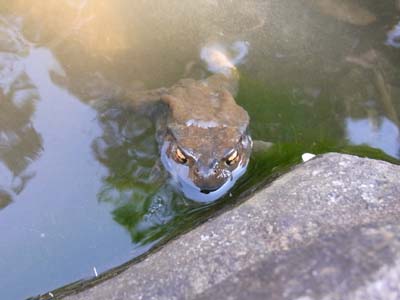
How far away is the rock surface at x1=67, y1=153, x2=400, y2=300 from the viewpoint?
2309 millimetres

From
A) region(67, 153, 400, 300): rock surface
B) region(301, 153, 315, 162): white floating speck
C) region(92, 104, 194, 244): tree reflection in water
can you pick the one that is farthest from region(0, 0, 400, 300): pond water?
region(67, 153, 400, 300): rock surface

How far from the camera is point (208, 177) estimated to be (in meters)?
3.57

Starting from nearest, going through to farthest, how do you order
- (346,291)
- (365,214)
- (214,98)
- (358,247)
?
(346,291), (358,247), (365,214), (214,98)

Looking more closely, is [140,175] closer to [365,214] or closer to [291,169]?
[291,169]

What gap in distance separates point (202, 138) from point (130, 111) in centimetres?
89

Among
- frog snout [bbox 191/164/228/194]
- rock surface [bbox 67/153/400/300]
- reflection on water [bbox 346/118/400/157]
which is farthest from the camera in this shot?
reflection on water [bbox 346/118/400/157]

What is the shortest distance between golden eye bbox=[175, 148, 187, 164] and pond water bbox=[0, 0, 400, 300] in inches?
7.7

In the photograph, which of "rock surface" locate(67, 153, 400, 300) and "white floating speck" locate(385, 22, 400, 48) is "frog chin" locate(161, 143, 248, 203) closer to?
"rock surface" locate(67, 153, 400, 300)

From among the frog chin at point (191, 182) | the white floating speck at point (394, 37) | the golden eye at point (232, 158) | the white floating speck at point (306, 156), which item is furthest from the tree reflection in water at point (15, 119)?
the white floating speck at point (394, 37)

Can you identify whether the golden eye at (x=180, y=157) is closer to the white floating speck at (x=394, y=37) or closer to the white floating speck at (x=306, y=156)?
the white floating speck at (x=306, y=156)

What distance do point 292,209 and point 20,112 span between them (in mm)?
2336

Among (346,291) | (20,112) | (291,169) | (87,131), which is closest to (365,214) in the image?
(346,291)

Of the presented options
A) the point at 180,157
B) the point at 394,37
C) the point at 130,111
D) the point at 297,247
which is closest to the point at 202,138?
the point at 180,157

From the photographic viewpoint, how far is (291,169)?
11.6ft
